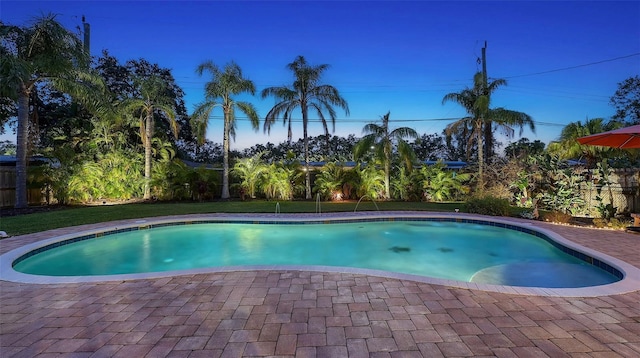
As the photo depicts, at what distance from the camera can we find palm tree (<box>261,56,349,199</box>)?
49.8 ft

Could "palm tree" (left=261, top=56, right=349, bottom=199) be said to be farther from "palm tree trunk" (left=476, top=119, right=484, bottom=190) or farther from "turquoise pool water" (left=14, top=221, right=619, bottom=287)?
"turquoise pool water" (left=14, top=221, right=619, bottom=287)

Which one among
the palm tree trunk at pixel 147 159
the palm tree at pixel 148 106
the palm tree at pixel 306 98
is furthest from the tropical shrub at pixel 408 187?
the palm tree trunk at pixel 147 159

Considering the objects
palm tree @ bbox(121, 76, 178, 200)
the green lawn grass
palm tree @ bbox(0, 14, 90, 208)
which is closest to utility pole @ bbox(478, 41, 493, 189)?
the green lawn grass

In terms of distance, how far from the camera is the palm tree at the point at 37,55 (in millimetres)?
10336

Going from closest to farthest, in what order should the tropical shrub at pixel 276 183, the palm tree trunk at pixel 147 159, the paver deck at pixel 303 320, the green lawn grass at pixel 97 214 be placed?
the paver deck at pixel 303 320 < the green lawn grass at pixel 97 214 < the palm tree trunk at pixel 147 159 < the tropical shrub at pixel 276 183

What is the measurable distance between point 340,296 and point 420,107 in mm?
25846

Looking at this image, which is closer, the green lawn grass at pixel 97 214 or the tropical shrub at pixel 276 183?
the green lawn grass at pixel 97 214

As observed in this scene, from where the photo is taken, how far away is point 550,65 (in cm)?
2075

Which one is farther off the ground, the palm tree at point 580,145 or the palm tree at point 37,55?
the palm tree at point 37,55

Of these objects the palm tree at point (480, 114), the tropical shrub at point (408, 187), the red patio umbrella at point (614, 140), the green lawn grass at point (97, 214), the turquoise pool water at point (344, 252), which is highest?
the palm tree at point (480, 114)

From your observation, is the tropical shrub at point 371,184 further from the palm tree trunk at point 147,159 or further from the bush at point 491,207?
the palm tree trunk at point 147,159

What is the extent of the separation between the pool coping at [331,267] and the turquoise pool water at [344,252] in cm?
20

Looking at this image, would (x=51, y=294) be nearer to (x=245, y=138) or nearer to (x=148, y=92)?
(x=148, y=92)

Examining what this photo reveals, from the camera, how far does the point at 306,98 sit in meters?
15.4
